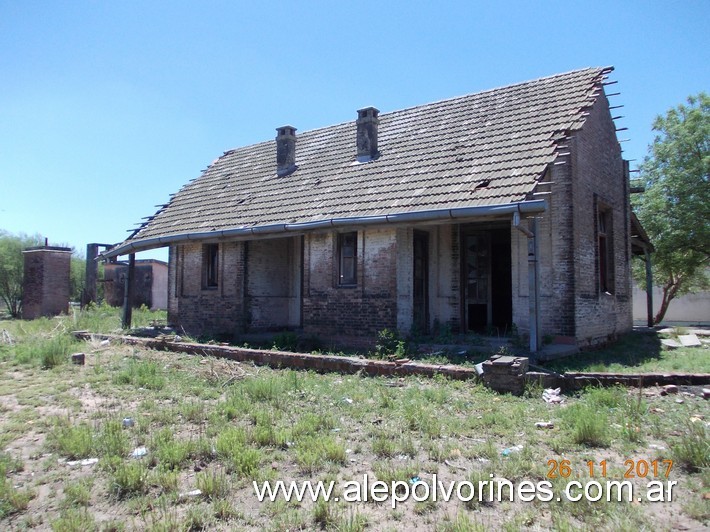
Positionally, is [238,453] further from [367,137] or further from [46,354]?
[367,137]

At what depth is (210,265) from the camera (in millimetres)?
15586

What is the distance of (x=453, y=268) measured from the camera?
12.3 meters

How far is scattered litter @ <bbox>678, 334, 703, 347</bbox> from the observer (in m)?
12.6

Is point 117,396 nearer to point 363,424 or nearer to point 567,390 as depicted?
point 363,424

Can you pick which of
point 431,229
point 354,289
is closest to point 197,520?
point 354,289

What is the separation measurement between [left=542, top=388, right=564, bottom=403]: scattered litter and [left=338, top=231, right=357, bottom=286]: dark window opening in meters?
6.20

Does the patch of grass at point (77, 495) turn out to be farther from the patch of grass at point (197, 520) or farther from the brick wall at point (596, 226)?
the brick wall at point (596, 226)

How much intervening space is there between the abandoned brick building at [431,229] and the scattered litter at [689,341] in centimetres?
138

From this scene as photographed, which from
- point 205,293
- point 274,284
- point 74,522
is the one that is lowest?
point 74,522

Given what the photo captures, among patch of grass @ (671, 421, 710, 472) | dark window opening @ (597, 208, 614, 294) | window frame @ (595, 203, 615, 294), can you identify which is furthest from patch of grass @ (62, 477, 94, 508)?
dark window opening @ (597, 208, 614, 294)

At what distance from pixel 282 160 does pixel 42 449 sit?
1228 cm

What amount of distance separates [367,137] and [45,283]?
18.1 metres

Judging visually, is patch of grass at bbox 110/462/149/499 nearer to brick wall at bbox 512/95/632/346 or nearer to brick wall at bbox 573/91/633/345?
brick wall at bbox 512/95/632/346

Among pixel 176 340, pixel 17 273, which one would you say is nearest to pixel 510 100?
pixel 176 340
